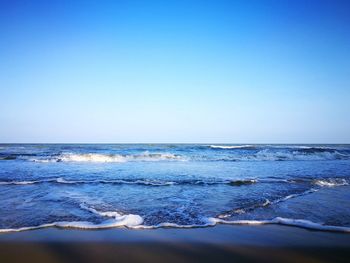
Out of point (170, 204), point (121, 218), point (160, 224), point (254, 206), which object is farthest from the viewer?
point (170, 204)

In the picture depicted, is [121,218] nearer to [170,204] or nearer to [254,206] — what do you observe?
[170,204]

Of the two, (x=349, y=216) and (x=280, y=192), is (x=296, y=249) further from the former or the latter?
(x=280, y=192)

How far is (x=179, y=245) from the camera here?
3.53m

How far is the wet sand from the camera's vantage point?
3129mm

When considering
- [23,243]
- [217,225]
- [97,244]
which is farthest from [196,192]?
[23,243]

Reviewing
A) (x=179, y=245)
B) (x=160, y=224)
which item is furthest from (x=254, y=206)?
(x=179, y=245)

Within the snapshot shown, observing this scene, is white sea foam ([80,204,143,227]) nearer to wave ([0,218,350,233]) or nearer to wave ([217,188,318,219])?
wave ([0,218,350,233])

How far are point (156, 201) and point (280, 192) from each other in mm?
3586

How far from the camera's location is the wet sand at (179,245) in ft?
10.3

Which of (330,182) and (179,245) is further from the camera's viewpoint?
(330,182)

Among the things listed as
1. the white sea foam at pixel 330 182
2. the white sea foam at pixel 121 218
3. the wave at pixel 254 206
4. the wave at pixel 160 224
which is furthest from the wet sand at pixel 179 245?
the white sea foam at pixel 330 182

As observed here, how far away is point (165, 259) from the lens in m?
3.10

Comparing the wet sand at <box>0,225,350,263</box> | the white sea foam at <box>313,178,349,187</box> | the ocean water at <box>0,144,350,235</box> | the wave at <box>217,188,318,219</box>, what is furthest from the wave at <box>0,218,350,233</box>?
the white sea foam at <box>313,178,349,187</box>

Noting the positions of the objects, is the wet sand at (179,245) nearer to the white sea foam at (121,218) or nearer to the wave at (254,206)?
the white sea foam at (121,218)
